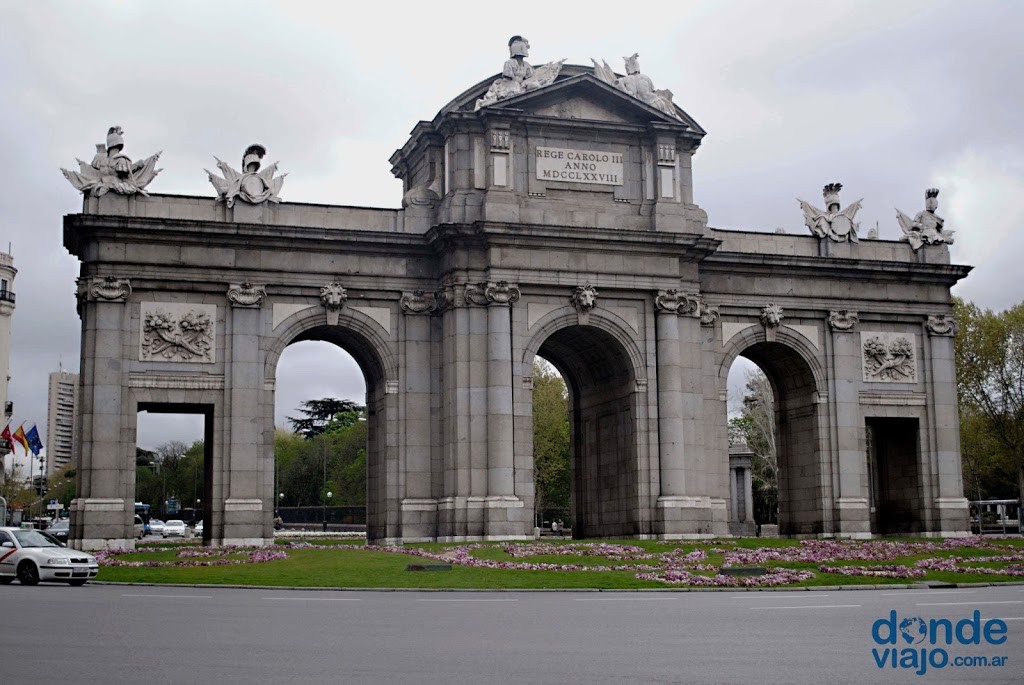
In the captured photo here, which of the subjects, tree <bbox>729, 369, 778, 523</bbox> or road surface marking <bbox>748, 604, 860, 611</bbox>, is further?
tree <bbox>729, 369, 778, 523</bbox>

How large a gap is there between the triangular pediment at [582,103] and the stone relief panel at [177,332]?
11.9 meters

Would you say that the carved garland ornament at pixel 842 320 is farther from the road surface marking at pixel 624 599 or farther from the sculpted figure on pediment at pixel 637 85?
the road surface marking at pixel 624 599

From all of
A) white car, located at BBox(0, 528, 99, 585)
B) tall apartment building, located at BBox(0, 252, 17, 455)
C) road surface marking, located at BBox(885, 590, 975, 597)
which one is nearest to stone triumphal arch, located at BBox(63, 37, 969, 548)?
white car, located at BBox(0, 528, 99, 585)

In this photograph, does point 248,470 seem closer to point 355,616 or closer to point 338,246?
point 338,246

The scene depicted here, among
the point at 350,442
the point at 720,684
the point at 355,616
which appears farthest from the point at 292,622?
the point at 350,442

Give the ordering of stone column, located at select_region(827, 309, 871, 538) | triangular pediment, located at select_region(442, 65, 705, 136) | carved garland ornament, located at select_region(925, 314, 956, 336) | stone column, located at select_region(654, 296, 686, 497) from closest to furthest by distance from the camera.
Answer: stone column, located at select_region(654, 296, 686, 497)
triangular pediment, located at select_region(442, 65, 705, 136)
stone column, located at select_region(827, 309, 871, 538)
carved garland ornament, located at select_region(925, 314, 956, 336)

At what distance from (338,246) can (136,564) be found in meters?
15.9

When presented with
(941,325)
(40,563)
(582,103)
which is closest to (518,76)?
(582,103)

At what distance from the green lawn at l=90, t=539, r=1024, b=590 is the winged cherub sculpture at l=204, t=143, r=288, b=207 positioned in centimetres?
1286

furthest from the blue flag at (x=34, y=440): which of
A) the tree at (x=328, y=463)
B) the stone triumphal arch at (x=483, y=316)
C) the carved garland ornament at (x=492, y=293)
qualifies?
the tree at (x=328, y=463)

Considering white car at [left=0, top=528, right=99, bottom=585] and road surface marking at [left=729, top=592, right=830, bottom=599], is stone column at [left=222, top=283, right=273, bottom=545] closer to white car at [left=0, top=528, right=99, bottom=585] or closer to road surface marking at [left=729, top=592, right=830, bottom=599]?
white car at [left=0, top=528, right=99, bottom=585]

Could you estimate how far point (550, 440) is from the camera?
93.2 metres

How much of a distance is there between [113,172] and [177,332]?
6.22m

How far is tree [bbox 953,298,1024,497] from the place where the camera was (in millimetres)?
78062
